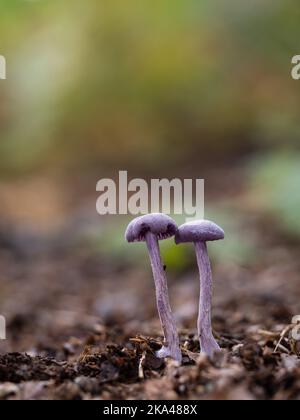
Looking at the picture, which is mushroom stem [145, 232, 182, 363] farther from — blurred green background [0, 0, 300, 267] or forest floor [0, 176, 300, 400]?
blurred green background [0, 0, 300, 267]

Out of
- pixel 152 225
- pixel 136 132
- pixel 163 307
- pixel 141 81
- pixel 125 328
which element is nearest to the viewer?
pixel 152 225

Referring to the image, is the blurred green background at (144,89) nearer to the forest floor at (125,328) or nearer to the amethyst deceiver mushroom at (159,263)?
the forest floor at (125,328)

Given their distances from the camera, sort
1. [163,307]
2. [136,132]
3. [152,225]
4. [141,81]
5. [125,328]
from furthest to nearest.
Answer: [141,81]
[136,132]
[125,328]
[163,307]
[152,225]

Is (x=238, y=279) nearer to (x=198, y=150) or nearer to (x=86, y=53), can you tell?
(x=198, y=150)

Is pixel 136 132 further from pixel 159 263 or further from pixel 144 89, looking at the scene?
pixel 159 263

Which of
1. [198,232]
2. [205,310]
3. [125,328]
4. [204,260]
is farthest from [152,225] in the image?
[125,328]

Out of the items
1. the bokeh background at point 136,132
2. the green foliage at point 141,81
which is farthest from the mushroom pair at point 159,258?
the green foliage at point 141,81
